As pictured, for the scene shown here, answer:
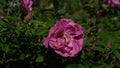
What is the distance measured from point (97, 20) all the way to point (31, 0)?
Answer: 134 cm

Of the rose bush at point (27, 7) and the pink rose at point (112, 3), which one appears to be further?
the pink rose at point (112, 3)

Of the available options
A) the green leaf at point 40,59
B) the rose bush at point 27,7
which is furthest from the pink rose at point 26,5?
the green leaf at point 40,59

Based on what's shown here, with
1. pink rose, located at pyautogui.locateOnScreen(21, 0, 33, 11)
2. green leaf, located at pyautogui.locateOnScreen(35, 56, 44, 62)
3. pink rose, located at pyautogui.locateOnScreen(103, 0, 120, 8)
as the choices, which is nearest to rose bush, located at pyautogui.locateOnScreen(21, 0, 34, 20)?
pink rose, located at pyautogui.locateOnScreen(21, 0, 33, 11)

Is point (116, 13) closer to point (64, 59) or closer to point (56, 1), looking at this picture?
point (56, 1)

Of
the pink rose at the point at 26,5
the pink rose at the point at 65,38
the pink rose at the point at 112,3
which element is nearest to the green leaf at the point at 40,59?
the pink rose at the point at 65,38

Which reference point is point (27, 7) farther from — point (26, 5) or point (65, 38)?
point (65, 38)

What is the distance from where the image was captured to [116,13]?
411 cm

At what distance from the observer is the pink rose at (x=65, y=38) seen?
→ 245 centimetres

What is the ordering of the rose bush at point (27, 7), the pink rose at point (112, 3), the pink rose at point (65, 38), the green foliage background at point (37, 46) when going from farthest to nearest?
the pink rose at point (112, 3), the rose bush at point (27, 7), the green foliage background at point (37, 46), the pink rose at point (65, 38)

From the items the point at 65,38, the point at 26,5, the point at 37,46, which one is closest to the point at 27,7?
the point at 26,5

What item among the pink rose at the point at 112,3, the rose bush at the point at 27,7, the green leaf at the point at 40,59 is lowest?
the green leaf at the point at 40,59

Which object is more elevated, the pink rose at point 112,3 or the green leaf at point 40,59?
the pink rose at point 112,3

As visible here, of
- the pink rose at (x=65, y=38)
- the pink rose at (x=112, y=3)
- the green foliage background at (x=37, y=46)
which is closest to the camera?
the pink rose at (x=65, y=38)

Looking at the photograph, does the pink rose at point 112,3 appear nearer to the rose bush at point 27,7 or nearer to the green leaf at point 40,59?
the rose bush at point 27,7
